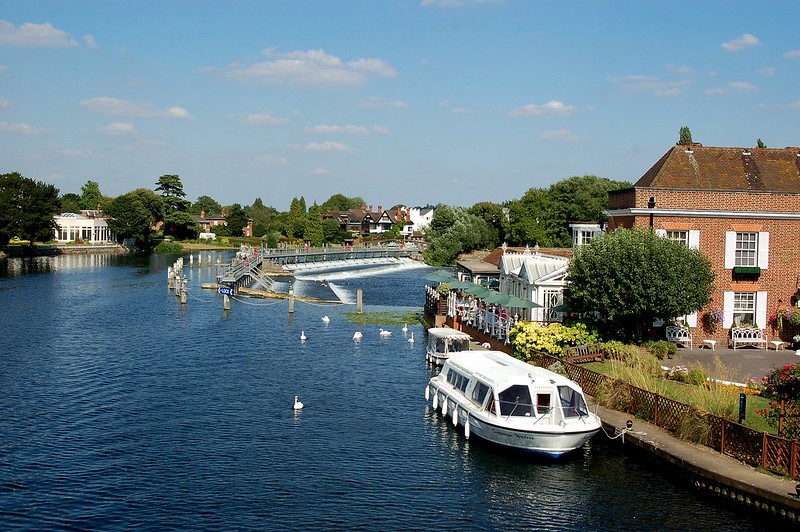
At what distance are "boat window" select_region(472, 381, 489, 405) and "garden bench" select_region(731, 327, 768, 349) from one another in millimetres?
17859

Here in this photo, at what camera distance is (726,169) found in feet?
143

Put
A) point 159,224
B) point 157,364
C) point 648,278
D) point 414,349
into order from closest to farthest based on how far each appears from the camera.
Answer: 1. point 648,278
2. point 157,364
3. point 414,349
4. point 159,224

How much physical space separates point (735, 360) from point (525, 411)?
49.7 ft

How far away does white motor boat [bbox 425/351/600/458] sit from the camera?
88.1 feet

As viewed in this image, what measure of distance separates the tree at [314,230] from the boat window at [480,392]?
147 m

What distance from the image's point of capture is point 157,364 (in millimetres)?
44062

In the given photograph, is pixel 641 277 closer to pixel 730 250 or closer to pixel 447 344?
pixel 730 250

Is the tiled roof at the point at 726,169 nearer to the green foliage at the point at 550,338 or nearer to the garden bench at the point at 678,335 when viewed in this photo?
the garden bench at the point at 678,335

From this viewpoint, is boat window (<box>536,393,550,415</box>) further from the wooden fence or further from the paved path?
the paved path

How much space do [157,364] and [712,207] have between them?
1285 inches

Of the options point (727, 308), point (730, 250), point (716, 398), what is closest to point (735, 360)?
point (727, 308)

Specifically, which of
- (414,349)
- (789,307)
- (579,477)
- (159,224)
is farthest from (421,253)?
(579,477)

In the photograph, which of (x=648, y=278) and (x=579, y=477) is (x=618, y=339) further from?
(x=579, y=477)

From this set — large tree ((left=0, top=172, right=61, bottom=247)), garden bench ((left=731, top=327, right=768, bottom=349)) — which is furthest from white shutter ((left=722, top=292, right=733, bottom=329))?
large tree ((left=0, top=172, right=61, bottom=247))
